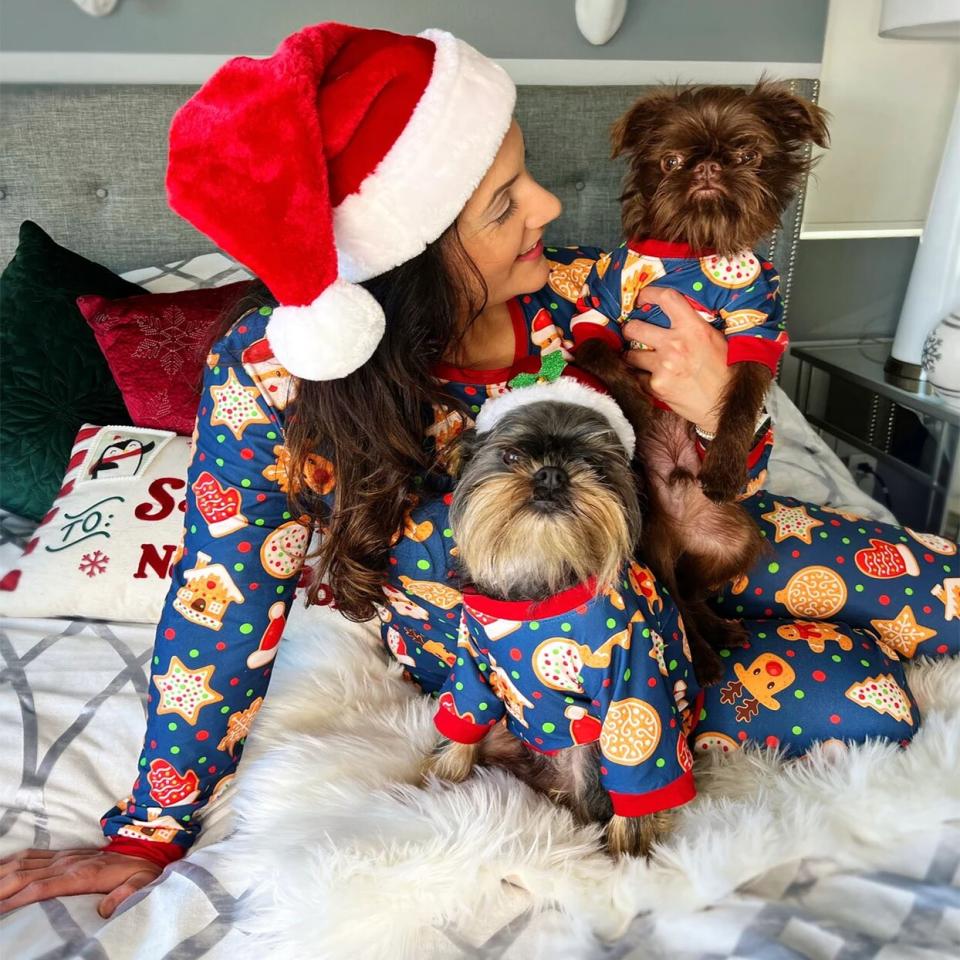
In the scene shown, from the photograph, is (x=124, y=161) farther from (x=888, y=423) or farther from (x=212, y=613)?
(x=888, y=423)

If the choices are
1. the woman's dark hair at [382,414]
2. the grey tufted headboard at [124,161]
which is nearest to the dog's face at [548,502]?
the woman's dark hair at [382,414]

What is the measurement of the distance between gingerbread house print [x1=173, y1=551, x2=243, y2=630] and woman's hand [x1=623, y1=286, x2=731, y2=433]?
2.29 ft

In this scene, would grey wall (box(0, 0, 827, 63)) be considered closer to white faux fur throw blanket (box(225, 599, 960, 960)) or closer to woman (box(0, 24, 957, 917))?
woman (box(0, 24, 957, 917))

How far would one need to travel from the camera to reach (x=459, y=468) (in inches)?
44.8

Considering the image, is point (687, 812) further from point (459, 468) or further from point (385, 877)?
point (459, 468)

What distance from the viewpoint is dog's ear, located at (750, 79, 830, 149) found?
1223 mm

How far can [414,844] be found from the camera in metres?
0.95

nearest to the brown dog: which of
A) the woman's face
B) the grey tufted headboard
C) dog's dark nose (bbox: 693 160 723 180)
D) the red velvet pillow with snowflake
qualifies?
dog's dark nose (bbox: 693 160 723 180)

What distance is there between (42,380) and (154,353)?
282mm

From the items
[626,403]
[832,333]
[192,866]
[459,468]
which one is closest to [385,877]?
[192,866]

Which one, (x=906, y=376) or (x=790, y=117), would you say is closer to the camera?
(x=790, y=117)

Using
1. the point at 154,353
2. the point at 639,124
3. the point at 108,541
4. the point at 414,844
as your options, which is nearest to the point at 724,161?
the point at 639,124

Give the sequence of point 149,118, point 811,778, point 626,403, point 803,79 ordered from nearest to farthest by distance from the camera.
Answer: point 811,778 < point 626,403 < point 149,118 < point 803,79

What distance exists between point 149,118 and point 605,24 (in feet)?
3.81
